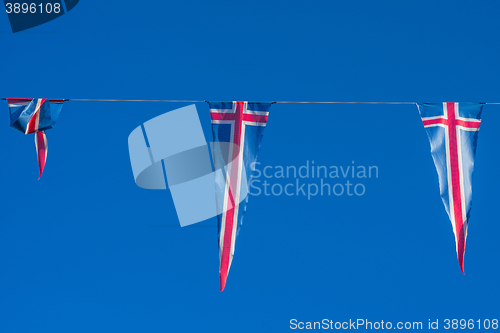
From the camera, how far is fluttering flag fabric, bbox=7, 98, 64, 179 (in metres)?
4.68

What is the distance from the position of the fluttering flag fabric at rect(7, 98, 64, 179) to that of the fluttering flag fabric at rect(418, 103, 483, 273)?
4217mm

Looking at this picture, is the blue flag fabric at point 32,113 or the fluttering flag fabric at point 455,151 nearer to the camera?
the blue flag fabric at point 32,113

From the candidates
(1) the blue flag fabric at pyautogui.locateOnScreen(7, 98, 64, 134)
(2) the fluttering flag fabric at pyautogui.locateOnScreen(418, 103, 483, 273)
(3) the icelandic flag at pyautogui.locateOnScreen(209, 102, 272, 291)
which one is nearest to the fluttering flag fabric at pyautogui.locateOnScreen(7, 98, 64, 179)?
(1) the blue flag fabric at pyautogui.locateOnScreen(7, 98, 64, 134)

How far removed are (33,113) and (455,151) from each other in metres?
4.80

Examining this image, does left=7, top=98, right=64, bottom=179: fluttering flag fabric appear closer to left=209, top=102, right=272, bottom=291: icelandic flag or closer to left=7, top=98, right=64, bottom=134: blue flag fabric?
left=7, top=98, right=64, bottom=134: blue flag fabric

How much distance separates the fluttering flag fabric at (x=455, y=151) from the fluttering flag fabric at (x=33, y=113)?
13.8 ft

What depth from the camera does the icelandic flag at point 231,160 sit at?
485 centimetres

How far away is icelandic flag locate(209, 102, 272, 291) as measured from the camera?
15.9ft

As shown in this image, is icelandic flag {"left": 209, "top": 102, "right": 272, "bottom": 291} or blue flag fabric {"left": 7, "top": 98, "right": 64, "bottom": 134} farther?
icelandic flag {"left": 209, "top": 102, "right": 272, "bottom": 291}

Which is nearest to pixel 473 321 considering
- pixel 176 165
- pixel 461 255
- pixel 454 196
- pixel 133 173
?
pixel 461 255

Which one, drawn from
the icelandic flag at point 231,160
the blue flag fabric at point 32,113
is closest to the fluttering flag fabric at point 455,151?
the icelandic flag at point 231,160

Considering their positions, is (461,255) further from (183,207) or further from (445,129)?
(183,207)

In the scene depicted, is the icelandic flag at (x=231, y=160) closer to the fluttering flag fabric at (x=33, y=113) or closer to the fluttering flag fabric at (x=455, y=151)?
the fluttering flag fabric at (x=33, y=113)

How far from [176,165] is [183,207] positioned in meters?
0.57
